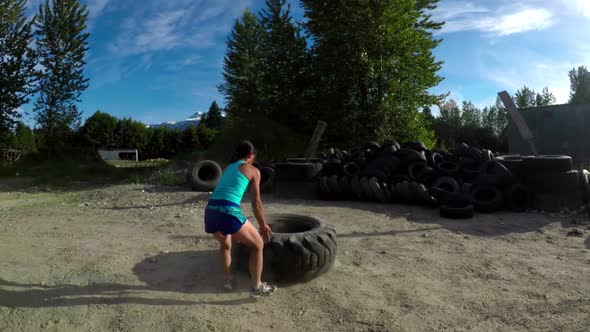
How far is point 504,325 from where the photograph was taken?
295cm

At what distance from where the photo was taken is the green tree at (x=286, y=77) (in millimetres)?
19078

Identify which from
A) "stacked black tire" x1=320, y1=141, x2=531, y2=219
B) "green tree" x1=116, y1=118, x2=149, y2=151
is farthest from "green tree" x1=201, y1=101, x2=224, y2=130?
"stacked black tire" x1=320, y1=141, x2=531, y2=219

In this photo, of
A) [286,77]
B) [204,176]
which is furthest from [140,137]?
[204,176]

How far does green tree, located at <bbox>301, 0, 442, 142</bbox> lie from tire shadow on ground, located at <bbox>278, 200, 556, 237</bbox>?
1032cm

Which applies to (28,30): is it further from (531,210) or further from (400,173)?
(531,210)

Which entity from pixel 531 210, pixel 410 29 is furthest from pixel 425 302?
pixel 410 29

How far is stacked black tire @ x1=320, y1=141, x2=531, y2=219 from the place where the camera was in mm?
7613

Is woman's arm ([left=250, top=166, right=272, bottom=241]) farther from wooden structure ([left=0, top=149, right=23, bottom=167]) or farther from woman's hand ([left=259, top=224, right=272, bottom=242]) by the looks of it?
wooden structure ([left=0, top=149, right=23, bottom=167])

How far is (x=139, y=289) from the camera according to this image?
3582mm

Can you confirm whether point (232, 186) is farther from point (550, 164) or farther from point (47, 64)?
point (47, 64)

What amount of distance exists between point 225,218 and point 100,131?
52412 mm

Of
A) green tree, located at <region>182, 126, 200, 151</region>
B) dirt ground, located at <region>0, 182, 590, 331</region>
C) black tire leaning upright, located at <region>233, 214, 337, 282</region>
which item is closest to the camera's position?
dirt ground, located at <region>0, 182, 590, 331</region>

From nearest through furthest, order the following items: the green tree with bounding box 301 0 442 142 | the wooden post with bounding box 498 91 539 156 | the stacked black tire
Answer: the stacked black tire < the wooden post with bounding box 498 91 539 156 < the green tree with bounding box 301 0 442 142

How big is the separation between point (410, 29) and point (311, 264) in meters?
16.7
